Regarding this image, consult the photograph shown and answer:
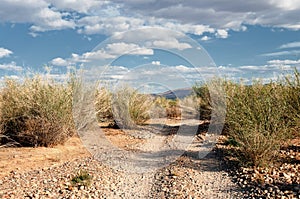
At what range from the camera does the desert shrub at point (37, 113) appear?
35.9 feet

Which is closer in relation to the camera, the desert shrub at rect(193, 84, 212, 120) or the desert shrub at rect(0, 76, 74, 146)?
the desert shrub at rect(0, 76, 74, 146)

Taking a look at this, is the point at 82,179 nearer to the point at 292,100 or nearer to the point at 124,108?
the point at 292,100

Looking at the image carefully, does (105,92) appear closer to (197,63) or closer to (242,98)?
(197,63)

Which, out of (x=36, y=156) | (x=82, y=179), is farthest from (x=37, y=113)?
(x=82, y=179)

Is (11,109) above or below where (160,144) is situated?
above

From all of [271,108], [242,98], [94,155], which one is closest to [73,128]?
[94,155]

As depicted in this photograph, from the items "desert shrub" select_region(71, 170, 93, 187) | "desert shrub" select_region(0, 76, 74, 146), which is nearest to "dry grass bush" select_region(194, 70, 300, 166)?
"desert shrub" select_region(71, 170, 93, 187)

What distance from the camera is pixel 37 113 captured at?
37.2ft

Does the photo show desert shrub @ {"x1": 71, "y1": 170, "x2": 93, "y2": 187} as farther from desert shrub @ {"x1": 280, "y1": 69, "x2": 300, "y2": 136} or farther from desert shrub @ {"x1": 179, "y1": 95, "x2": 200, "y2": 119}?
desert shrub @ {"x1": 179, "y1": 95, "x2": 200, "y2": 119}

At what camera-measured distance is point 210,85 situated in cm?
1688

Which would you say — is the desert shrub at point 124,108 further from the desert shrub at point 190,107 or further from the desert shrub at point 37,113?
the desert shrub at point 37,113

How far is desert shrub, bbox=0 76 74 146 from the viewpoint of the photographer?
1095 cm

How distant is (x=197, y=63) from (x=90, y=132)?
4.64m

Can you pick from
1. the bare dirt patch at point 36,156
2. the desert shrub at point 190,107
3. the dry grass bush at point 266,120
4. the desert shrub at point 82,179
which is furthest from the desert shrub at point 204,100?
the desert shrub at point 82,179
